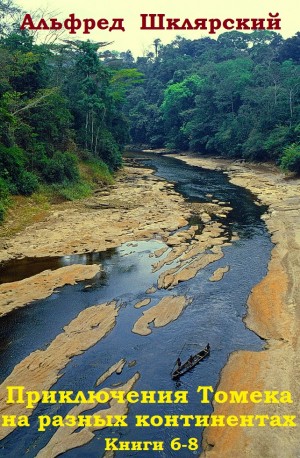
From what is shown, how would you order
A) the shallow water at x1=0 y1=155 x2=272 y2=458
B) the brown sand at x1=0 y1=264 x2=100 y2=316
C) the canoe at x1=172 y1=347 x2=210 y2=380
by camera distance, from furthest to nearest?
the brown sand at x1=0 y1=264 x2=100 y2=316
the canoe at x1=172 y1=347 x2=210 y2=380
the shallow water at x1=0 y1=155 x2=272 y2=458

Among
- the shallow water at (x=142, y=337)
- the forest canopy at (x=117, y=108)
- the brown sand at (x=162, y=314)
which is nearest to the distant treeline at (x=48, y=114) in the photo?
the forest canopy at (x=117, y=108)

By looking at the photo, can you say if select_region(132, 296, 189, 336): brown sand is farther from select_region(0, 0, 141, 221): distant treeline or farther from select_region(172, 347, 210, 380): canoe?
select_region(0, 0, 141, 221): distant treeline

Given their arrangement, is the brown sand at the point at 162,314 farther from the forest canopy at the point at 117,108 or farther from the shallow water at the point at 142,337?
the forest canopy at the point at 117,108

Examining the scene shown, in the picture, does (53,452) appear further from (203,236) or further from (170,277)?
(203,236)

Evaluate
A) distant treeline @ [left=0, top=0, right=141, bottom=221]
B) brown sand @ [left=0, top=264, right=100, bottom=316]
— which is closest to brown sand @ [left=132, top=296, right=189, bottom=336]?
brown sand @ [left=0, top=264, right=100, bottom=316]

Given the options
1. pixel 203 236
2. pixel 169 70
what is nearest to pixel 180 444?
pixel 203 236
